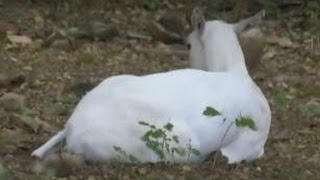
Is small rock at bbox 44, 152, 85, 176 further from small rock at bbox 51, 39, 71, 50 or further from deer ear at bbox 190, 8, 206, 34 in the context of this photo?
small rock at bbox 51, 39, 71, 50

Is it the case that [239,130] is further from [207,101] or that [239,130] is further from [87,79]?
[87,79]

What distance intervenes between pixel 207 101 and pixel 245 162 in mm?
442

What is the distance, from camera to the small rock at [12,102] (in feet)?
21.2

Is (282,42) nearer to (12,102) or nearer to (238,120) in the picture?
(12,102)

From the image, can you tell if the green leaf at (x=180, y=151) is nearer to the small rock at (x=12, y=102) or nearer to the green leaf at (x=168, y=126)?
the green leaf at (x=168, y=126)

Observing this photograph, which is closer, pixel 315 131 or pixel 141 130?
pixel 141 130

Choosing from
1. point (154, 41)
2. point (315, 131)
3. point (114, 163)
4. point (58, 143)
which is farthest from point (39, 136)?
point (154, 41)

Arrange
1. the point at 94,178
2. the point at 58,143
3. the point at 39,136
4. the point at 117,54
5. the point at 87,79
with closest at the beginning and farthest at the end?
1. the point at 94,178
2. the point at 58,143
3. the point at 39,136
4. the point at 87,79
5. the point at 117,54

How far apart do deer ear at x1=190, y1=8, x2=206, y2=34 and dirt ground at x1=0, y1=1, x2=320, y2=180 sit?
31.3 inches

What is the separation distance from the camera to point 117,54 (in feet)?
28.6

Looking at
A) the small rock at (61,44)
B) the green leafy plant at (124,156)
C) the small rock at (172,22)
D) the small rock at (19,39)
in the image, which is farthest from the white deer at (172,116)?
the small rock at (172,22)

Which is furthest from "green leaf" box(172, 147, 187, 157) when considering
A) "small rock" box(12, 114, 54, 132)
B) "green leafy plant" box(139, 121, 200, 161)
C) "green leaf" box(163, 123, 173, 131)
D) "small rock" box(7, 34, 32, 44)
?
"small rock" box(7, 34, 32, 44)

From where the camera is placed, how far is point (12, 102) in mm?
6535

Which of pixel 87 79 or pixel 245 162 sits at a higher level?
pixel 245 162
